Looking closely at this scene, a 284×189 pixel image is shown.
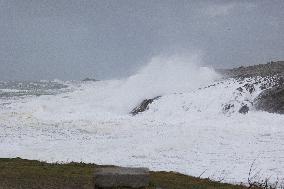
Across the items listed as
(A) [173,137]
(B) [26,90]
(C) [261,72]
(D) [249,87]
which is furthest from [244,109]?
(B) [26,90]

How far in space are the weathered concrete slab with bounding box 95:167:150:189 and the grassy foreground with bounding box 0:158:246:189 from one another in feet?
2.72

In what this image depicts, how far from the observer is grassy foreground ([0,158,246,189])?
1620cm

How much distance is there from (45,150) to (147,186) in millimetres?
13584

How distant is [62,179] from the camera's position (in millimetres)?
17172

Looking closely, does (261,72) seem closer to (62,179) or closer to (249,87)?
(249,87)

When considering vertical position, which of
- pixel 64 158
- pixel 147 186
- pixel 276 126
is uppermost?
pixel 276 126

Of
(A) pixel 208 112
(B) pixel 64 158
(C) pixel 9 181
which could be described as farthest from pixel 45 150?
(A) pixel 208 112

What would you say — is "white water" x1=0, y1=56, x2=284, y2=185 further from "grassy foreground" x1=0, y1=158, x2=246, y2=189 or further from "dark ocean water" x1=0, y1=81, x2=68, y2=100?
"dark ocean water" x1=0, y1=81, x2=68, y2=100

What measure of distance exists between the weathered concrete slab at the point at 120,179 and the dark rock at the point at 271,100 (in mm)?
29775

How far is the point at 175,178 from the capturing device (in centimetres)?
1842

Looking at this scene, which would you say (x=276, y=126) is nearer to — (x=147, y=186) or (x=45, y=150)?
(x=45, y=150)

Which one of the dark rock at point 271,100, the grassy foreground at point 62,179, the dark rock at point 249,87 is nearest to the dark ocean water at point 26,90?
the dark rock at point 249,87

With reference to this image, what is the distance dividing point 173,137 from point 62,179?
16.0 metres

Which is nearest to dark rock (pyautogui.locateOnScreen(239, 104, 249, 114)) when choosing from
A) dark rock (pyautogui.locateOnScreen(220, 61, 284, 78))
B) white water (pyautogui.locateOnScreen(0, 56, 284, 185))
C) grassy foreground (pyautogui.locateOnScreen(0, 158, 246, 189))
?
white water (pyautogui.locateOnScreen(0, 56, 284, 185))
